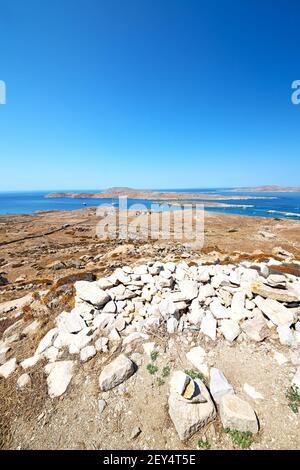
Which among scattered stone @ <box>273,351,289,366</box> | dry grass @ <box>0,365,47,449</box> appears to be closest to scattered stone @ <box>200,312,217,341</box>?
scattered stone @ <box>273,351,289,366</box>

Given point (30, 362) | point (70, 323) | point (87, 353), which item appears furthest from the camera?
point (70, 323)

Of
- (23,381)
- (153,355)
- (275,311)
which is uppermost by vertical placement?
(275,311)

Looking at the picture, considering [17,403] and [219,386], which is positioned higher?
[219,386]

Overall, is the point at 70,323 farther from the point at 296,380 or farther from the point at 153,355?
the point at 296,380

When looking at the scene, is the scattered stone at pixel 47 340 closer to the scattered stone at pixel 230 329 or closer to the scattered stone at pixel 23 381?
the scattered stone at pixel 23 381

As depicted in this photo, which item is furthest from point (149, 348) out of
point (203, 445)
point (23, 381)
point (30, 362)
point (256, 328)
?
point (30, 362)

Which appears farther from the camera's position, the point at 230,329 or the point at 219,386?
the point at 230,329

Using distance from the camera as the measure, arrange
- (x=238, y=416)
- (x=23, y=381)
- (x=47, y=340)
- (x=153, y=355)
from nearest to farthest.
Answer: (x=238, y=416) < (x=23, y=381) < (x=153, y=355) < (x=47, y=340)
